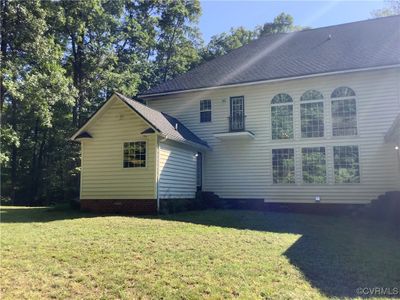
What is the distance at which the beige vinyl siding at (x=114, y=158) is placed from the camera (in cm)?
1416

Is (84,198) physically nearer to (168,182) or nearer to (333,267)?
(168,182)

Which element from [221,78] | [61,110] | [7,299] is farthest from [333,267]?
[61,110]

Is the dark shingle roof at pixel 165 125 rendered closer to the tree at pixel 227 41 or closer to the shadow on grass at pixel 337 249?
the shadow on grass at pixel 337 249

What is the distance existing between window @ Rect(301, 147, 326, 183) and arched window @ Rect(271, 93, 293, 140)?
1.15 meters

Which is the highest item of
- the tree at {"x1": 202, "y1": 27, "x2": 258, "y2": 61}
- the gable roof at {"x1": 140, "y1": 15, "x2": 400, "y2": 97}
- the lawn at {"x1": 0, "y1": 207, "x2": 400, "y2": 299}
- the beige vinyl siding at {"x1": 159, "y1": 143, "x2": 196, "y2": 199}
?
the tree at {"x1": 202, "y1": 27, "x2": 258, "y2": 61}

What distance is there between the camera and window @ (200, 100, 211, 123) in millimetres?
18312

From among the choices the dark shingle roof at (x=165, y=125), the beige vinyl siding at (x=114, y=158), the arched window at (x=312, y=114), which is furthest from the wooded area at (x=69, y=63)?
the arched window at (x=312, y=114)

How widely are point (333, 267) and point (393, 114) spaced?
10.3 m

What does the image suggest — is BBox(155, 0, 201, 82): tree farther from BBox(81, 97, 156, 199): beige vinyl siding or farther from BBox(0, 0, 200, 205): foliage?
BBox(81, 97, 156, 199): beige vinyl siding

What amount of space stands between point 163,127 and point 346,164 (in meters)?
7.89

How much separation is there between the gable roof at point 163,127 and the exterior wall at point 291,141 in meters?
1.23

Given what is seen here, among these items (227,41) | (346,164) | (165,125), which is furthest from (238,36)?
(346,164)

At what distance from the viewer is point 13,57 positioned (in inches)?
766

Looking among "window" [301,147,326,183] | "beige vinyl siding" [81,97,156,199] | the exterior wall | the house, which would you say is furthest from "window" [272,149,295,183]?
"beige vinyl siding" [81,97,156,199]
